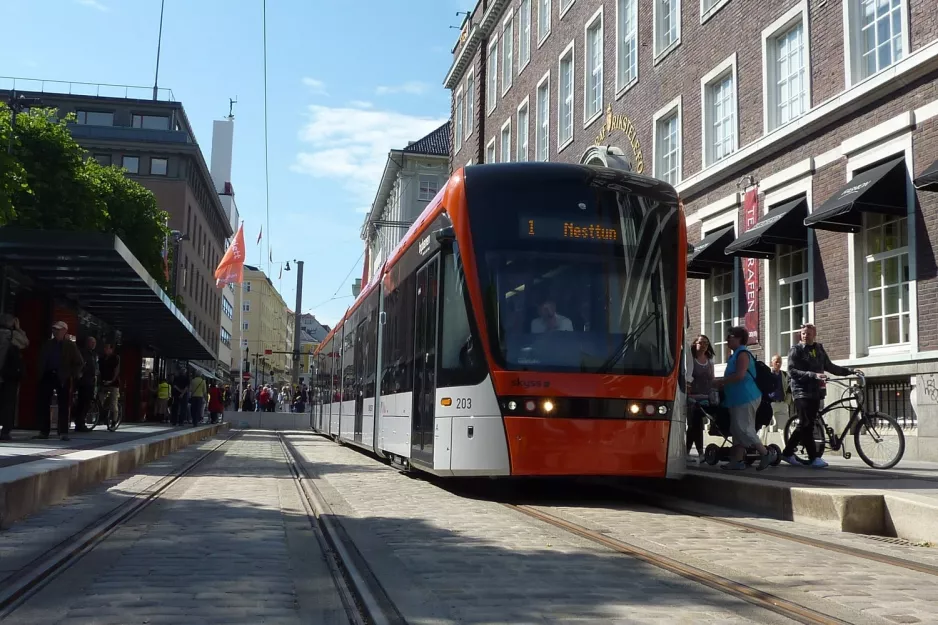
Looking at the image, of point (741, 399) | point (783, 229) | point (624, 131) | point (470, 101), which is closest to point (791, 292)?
point (783, 229)

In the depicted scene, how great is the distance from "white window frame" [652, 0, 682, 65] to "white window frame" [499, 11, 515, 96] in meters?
12.9

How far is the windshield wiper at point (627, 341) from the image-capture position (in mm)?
9453

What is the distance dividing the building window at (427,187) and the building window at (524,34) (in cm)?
2416

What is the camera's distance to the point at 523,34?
1432 inches

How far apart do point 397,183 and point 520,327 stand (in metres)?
55.9

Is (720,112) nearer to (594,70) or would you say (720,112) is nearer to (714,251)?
(714,251)

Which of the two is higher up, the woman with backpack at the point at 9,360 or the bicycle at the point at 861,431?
the woman with backpack at the point at 9,360

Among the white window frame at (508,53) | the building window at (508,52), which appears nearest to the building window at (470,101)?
the white window frame at (508,53)

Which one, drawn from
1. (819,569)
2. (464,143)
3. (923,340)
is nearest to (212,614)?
(819,569)

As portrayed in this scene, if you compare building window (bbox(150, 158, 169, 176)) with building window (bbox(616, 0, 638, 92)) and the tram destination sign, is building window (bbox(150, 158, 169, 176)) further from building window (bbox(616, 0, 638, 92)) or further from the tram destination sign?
the tram destination sign

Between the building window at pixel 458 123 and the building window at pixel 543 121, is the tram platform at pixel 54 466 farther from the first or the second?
the building window at pixel 458 123

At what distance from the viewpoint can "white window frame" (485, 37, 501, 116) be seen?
39859 mm

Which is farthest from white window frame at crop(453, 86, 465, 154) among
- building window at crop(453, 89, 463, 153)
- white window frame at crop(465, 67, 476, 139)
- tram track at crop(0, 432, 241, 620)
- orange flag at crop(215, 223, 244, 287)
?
tram track at crop(0, 432, 241, 620)

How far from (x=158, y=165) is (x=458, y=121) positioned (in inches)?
972
